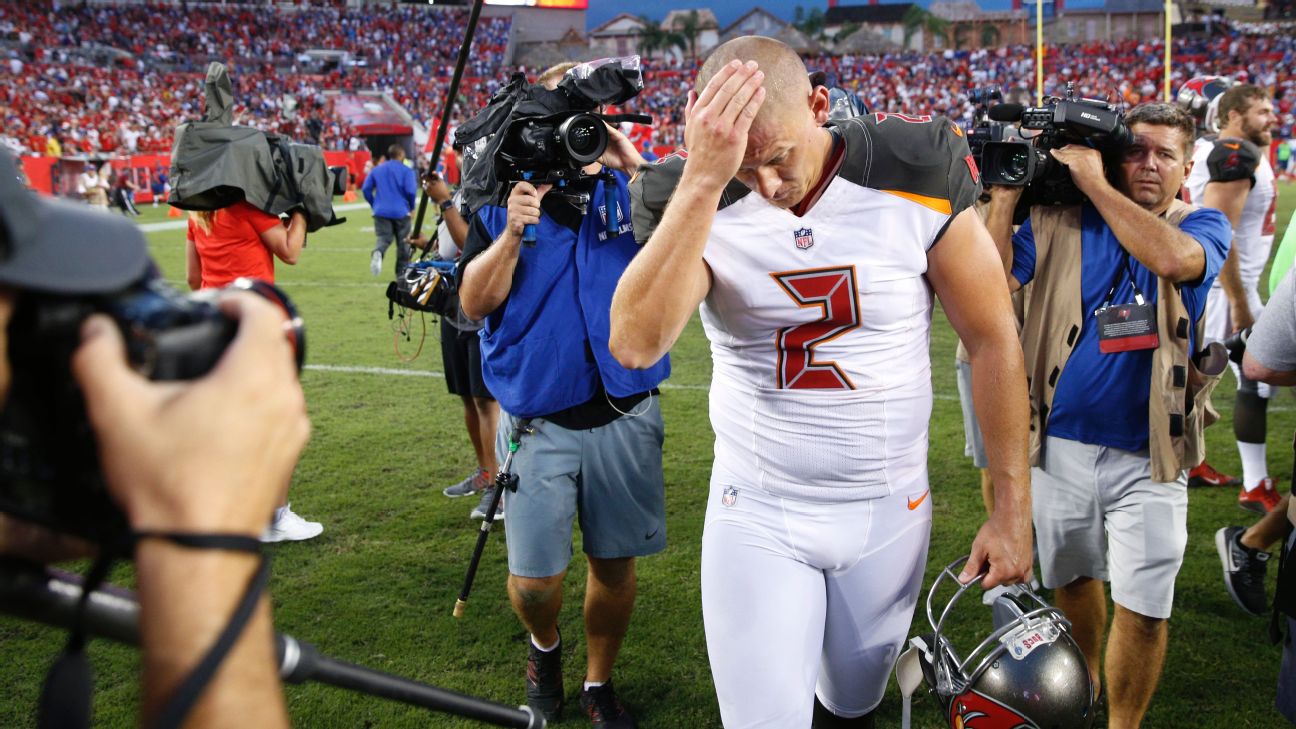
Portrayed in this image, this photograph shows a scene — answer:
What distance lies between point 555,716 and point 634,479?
912 millimetres

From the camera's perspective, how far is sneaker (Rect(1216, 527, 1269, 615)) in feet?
12.9

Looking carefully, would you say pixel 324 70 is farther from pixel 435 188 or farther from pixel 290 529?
pixel 290 529

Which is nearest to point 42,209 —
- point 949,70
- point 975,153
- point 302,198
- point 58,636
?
point 975,153

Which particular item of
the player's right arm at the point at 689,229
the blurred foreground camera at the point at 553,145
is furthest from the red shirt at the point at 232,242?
the player's right arm at the point at 689,229

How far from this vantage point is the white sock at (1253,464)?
502 centimetres

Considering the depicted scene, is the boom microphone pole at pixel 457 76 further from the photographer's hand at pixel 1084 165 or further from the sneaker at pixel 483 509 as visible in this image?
the photographer's hand at pixel 1084 165

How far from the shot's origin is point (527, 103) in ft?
10.3

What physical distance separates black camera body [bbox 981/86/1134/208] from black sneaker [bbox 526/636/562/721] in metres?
2.22

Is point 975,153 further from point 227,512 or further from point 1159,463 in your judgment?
point 227,512

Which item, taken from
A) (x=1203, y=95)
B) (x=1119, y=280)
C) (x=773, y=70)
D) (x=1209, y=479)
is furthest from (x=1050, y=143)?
(x=1203, y=95)

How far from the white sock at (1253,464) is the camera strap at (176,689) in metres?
5.40

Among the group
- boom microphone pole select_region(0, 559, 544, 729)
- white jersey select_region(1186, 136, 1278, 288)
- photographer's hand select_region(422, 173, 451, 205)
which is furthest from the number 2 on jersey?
white jersey select_region(1186, 136, 1278, 288)

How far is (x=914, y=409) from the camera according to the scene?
2.47 m

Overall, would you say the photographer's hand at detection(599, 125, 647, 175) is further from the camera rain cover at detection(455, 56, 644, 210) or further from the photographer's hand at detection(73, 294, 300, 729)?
the photographer's hand at detection(73, 294, 300, 729)
